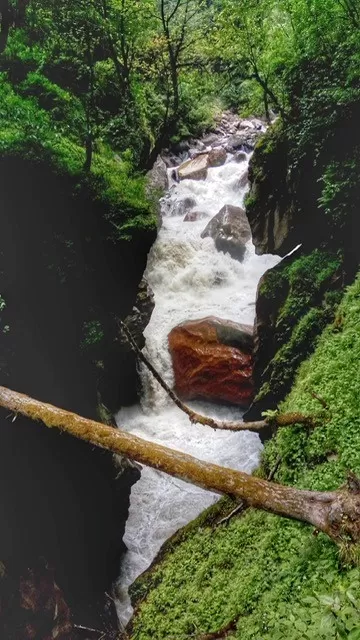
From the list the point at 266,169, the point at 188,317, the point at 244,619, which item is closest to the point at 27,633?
the point at 244,619

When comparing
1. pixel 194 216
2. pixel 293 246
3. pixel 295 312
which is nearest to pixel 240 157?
pixel 194 216

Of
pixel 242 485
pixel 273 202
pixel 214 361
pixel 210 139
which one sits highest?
pixel 210 139

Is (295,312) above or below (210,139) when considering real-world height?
below

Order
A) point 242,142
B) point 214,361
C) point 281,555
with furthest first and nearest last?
1. point 242,142
2. point 214,361
3. point 281,555

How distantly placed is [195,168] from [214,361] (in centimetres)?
1112

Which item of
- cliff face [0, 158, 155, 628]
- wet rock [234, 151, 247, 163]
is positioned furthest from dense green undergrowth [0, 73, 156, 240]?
wet rock [234, 151, 247, 163]

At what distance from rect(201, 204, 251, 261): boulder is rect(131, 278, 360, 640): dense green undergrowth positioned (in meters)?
8.24

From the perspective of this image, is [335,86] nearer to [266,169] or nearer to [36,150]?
[266,169]

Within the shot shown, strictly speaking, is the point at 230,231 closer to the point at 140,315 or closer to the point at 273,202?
the point at 273,202

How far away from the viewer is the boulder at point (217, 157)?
2047 cm

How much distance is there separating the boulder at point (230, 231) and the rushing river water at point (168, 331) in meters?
0.24

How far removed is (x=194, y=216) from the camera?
56.0 feet

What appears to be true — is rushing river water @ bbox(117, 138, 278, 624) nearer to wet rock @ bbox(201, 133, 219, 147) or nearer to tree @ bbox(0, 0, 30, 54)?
wet rock @ bbox(201, 133, 219, 147)

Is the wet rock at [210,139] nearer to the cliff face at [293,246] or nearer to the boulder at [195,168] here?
the boulder at [195,168]
